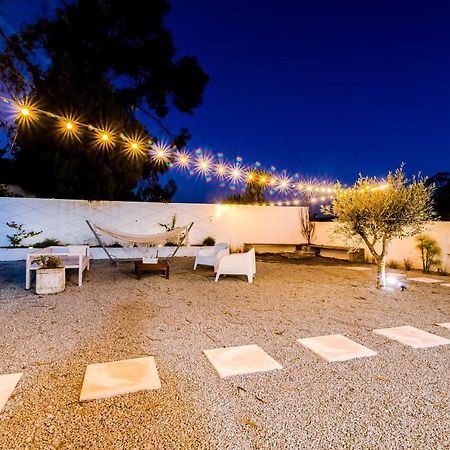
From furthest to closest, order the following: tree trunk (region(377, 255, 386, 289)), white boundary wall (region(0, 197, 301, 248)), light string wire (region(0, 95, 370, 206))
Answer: white boundary wall (region(0, 197, 301, 248))
light string wire (region(0, 95, 370, 206))
tree trunk (region(377, 255, 386, 289))

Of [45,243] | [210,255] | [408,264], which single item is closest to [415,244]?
[408,264]

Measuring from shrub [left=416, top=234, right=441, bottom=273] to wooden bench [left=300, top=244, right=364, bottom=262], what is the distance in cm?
141

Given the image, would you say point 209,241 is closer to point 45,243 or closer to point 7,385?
point 45,243

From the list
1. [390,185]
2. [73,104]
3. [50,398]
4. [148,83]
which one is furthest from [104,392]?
[148,83]

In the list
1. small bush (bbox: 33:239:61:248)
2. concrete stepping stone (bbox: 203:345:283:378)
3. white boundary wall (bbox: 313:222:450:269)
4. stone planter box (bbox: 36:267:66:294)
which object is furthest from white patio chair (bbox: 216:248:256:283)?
small bush (bbox: 33:239:61:248)

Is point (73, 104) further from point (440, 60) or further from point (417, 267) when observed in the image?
point (440, 60)

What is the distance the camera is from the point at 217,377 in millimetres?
1774

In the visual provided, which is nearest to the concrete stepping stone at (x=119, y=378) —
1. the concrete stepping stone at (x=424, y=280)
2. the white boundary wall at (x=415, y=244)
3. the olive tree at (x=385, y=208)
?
the olive tree at (x=385, y=208)

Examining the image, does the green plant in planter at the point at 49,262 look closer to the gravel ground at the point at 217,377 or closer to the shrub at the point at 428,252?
the gravel ground at the point at 217,377

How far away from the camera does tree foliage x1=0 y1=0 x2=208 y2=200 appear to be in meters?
7.57

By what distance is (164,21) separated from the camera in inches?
352

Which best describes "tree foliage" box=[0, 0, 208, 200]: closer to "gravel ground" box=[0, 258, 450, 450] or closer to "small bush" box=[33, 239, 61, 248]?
"small bush" box=[33, 239, 61, 248]

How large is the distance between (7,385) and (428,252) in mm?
7133

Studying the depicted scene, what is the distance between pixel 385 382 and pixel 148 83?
9.86 m
